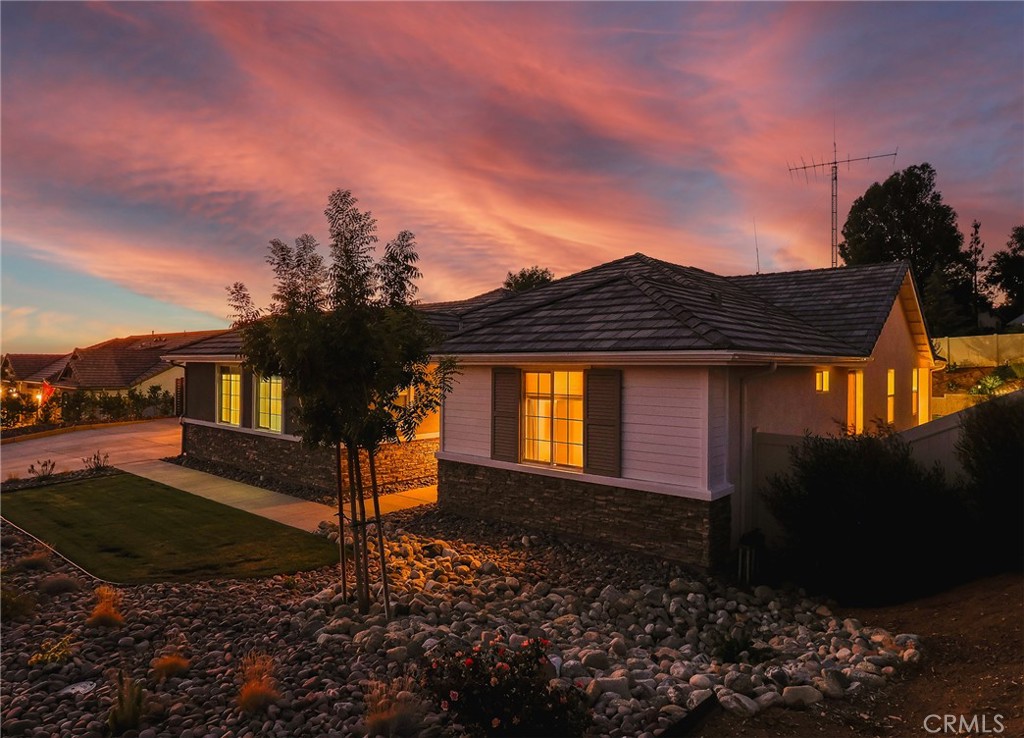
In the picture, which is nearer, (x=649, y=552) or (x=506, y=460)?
(x=649, y=552)

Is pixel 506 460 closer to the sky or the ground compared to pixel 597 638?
closer to the sky

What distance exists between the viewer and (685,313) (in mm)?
8914

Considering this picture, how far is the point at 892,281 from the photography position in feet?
47.4

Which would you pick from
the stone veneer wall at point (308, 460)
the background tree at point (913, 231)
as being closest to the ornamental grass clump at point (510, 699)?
the stone veneer wall at point (308, 460)

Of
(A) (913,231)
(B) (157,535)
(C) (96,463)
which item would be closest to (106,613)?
(B) (157,535)

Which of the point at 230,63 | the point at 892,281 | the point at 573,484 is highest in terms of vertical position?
the point at 230,63

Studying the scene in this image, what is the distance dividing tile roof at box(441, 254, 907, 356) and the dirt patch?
3.76 metres

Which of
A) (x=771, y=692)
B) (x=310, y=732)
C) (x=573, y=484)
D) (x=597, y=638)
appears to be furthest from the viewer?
(x=573, y=484)

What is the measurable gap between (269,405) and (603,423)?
9.53 meters

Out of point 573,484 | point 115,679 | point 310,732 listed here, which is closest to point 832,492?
point 573,484

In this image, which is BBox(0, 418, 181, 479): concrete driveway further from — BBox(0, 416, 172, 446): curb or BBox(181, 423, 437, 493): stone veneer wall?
BBox(181, 423, 437, 493): stone veneer wall

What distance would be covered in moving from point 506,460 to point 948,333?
4051cm

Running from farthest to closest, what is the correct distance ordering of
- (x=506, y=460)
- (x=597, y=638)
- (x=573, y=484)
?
(x=506, y=460), (x=573, y=484), (x=597, y=638)

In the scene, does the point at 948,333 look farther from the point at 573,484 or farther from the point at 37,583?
the point at 37,583
